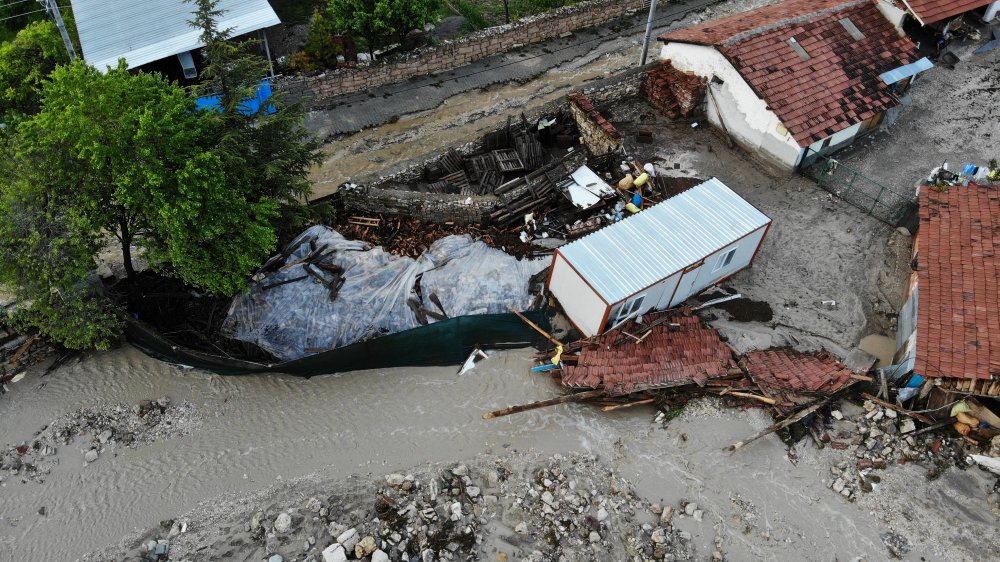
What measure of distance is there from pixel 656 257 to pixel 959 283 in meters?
7.94

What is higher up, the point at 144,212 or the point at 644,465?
the point at 144,212

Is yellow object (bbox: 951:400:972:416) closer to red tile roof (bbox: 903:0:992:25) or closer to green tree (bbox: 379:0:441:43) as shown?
red tile roof (bbox: 903:0:992:25)

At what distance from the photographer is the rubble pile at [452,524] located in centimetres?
1416

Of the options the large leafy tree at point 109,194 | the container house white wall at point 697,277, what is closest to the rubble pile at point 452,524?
the container house white wall at point 697,277

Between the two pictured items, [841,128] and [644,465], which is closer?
[644,465]

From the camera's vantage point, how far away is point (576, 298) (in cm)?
1781

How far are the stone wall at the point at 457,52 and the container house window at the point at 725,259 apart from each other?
14909 mm

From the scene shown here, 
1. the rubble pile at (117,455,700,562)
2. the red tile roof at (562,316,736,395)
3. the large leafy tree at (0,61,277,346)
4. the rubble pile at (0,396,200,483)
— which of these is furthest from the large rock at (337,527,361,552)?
the large leafy tree at (0,61,277,346)

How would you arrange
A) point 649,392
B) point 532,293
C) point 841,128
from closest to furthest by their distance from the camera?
point 649,392 < point 532,293 < point 841,128

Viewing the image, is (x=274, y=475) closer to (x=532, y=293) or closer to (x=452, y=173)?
(x=532, y=293)

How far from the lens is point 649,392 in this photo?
54.7 ft

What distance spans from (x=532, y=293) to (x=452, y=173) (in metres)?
6.28

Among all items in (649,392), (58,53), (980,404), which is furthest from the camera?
(58,53)

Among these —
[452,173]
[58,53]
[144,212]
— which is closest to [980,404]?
[452,173]
